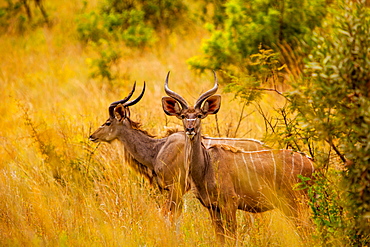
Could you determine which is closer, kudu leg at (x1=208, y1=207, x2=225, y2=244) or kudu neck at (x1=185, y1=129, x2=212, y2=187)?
kudu leg at (x1=208, y1=207, x2=225, y2=244)

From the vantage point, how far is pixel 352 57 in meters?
3.40

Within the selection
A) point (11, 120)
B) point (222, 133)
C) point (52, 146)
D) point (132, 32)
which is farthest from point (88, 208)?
point (132, 32)

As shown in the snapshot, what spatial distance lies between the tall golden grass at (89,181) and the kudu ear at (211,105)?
113 centimetres

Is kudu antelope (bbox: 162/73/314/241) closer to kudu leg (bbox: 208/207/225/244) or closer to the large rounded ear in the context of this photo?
kudu leg (bbox: 208/207/225/244)

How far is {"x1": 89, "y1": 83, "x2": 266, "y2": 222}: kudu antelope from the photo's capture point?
606 centimetres

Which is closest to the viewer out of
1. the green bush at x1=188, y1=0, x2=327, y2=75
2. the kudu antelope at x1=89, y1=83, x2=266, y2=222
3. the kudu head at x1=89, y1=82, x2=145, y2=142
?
the kudu antelope at x1=89, y1=83, x2=266, y2=222

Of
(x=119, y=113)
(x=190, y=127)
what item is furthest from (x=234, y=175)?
(x=119, y=113)

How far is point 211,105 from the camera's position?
5.76 m

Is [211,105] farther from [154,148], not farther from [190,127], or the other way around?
[154,148]

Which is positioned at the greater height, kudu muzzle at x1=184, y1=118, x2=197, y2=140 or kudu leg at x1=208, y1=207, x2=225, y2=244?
kudu muzzle at x1=184, y1=118, x2=197, y2=140

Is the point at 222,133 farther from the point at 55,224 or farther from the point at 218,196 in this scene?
the point at 55,224

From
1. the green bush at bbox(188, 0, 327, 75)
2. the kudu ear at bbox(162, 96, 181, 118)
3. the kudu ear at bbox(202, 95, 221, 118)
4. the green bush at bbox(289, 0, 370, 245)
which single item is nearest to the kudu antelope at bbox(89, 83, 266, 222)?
the kudu ear at bbox(162, 96, 181, 118)

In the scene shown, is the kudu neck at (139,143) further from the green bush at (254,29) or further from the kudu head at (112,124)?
the green bush at (254,29)

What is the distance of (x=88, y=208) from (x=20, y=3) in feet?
51.4
